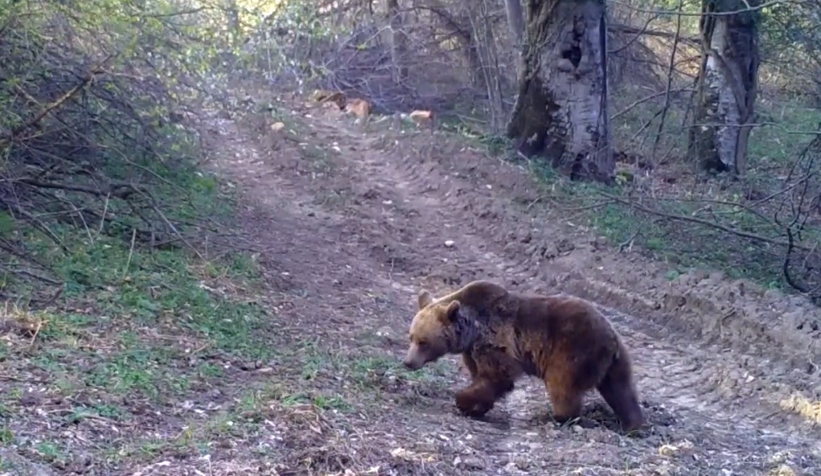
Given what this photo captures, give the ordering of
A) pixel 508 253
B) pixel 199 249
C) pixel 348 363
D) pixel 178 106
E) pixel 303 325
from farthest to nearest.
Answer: pixel 508 253 < pixel 178 106 < pixel 199 249 < pixel 303 325 < pixel 348 363

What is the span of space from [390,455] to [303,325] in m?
3.52

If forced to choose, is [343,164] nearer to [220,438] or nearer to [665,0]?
[665,0]

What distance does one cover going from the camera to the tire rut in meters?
6.98

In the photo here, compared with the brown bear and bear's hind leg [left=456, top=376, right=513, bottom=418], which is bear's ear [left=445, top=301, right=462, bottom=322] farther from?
bear's hind leg [left=456, top=376, right=513, bottom=418]

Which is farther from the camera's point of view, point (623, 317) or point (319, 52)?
point (319, 52)

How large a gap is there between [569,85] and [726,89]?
12.1 feet

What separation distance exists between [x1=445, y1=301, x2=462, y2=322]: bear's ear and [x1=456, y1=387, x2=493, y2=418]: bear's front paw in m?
0.53

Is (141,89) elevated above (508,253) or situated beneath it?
elevated above

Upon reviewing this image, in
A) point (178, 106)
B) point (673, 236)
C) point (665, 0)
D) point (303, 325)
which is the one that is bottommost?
point (303, 325)

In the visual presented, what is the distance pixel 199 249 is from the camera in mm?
10219

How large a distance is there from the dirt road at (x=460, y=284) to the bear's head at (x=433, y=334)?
0.94 ft

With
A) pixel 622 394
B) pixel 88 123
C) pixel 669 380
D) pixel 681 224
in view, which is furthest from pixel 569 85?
pixel 622 394

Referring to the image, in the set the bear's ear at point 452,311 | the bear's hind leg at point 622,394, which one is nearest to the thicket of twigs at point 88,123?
the bear's ear at point 452,311

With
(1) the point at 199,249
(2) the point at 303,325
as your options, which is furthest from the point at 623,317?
(1) the point at 199,249
